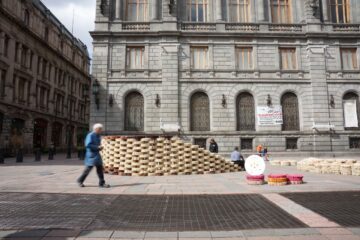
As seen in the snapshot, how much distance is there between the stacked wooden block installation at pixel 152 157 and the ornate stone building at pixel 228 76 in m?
9.00

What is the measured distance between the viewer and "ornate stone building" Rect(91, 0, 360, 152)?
2167cm

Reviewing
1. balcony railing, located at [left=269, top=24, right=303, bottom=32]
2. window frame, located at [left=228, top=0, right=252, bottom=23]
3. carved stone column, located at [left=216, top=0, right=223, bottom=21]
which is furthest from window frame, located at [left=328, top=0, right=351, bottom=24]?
carved stone column, located at [left=216, top=0, right=223, bottom=21]

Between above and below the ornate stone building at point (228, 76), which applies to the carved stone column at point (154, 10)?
above

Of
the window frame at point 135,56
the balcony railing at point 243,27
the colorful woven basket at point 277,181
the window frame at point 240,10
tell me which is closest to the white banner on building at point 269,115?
the balcony railing at point 243,27

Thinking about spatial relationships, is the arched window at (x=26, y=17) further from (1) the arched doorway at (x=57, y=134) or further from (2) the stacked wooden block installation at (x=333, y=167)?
(2) the stacked wooden block installation at (x=333, y=167)

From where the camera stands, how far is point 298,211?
17.7ft

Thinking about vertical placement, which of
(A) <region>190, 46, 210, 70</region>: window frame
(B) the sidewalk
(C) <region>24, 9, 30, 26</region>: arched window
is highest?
(C) <region>24, 9, 30, 26</region>: arched window

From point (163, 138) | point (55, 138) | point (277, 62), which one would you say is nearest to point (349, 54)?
point (277, 62)

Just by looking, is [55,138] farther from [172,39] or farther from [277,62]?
[277,62]

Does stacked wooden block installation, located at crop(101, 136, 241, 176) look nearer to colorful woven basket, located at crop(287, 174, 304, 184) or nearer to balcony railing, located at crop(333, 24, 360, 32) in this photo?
colorful woven basket, located at crop(287, 174, 304, 184)

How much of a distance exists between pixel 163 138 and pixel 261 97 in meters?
12.8

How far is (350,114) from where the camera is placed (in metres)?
22.3

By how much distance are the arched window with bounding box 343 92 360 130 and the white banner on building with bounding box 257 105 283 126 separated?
219 inches

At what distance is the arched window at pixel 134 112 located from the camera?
21.9 metres
